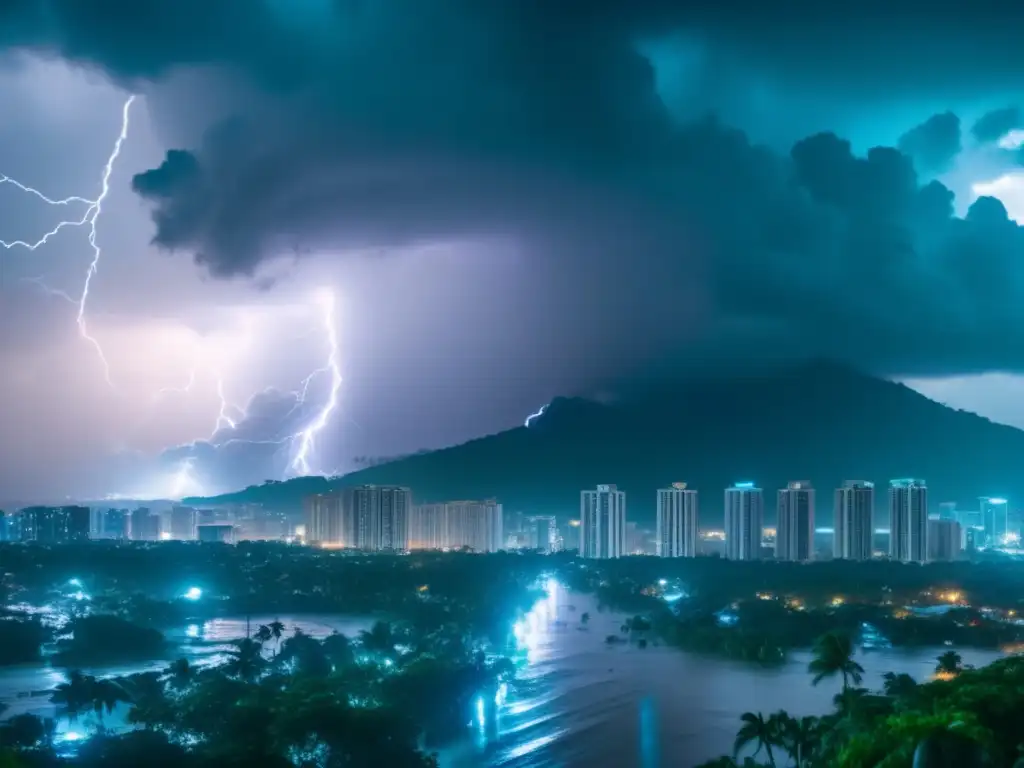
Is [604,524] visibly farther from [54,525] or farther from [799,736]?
[799,736]

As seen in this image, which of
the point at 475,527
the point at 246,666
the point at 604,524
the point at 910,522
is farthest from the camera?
the point at 475,527

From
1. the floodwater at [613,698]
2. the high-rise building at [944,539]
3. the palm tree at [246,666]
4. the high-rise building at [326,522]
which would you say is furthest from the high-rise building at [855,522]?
the palm tree at [246,666]

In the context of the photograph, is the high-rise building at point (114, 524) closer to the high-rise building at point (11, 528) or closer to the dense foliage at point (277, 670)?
the high-rise building at point (11, 528)

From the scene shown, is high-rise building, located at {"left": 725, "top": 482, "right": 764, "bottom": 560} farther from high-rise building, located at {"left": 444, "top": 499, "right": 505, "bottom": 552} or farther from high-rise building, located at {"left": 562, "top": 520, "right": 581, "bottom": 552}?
high-rise building, located at {"left": 562, "top": 520, "right": 581, "bottom": 552}

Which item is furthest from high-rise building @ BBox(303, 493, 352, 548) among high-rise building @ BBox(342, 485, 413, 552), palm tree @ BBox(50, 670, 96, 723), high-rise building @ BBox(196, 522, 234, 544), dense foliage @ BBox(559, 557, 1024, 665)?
palm tree @ BBox(50, 670, 96, 723)

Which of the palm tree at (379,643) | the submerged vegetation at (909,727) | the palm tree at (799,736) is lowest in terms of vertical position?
the palm tree at (379,643)

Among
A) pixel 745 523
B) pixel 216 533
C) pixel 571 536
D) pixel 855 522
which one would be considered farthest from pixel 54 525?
pixel 855 522
